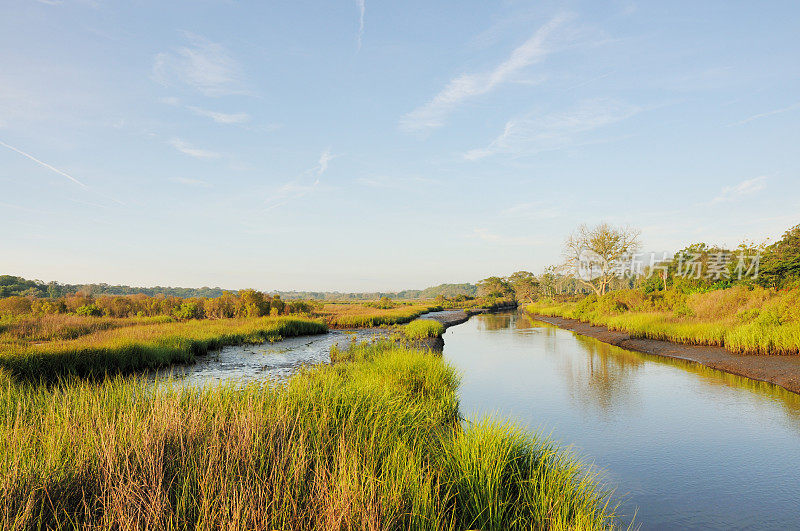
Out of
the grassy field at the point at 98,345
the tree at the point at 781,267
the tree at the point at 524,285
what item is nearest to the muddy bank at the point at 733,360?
the tree at the point at 781,267

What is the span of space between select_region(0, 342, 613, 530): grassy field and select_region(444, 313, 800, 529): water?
1232 millimetres

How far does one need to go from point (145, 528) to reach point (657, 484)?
22.4ft

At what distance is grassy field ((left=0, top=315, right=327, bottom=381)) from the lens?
1084 centimetres

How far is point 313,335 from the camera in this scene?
2664 centimetres

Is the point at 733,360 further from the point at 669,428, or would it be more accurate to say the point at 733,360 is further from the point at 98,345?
the point at 98,345

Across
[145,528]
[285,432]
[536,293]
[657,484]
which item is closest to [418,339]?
[657,484]

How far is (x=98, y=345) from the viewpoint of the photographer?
13.1 m

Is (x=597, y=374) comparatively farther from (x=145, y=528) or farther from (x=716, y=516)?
(x=145, y=528)

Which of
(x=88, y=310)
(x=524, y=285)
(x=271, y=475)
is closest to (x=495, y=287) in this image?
(x=524, y=285)

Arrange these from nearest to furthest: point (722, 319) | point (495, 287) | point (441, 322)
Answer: point (722, 319) → point (441, 322) → point (495, 287)

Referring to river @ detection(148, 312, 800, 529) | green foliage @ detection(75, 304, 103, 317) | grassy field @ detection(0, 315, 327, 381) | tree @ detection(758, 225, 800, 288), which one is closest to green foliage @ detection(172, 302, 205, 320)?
green foliage @ detection(75, 304, 103, 317)

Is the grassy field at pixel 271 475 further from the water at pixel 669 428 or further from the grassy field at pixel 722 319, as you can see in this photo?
the grassy field at pixel 722 319

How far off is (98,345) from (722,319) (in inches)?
1041

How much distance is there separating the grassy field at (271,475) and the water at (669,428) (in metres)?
1.23
